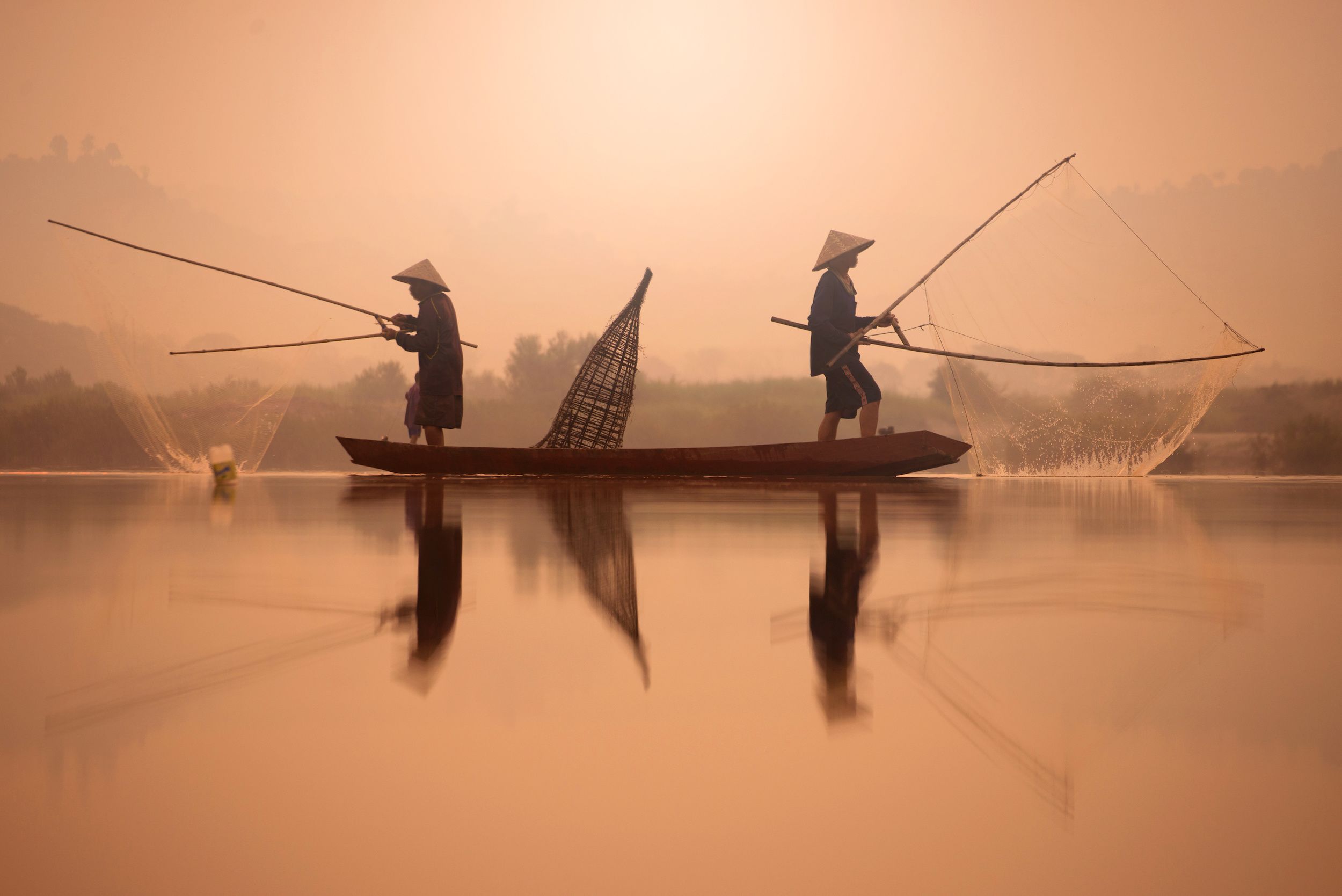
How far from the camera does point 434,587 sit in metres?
1.38

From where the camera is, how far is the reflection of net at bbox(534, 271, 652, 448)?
6.48 metres

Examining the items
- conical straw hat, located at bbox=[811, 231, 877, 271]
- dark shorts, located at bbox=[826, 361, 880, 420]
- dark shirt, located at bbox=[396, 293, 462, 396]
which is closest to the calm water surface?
dark shorts, located at bbox=[826, 361, 880, 420]

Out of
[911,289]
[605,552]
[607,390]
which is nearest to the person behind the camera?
[605,552]

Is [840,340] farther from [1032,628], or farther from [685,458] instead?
[1032,628]

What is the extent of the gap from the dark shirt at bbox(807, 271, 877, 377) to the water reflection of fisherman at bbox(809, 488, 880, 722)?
2447 mm

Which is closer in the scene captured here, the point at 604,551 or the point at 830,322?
the point at 604,551

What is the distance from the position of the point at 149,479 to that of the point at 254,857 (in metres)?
6.86

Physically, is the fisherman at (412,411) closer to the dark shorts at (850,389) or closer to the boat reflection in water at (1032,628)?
the dark shorts at (850,389)

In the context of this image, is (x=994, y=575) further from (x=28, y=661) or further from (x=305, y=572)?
(x=28, y=661)

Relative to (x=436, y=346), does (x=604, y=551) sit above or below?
below

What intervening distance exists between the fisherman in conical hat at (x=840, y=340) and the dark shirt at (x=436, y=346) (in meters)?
2.14

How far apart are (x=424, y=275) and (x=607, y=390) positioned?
5.39 feet

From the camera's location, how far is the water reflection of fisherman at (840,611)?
0.81 m

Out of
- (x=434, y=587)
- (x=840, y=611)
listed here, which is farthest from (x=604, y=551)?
(x=840, y=611)
